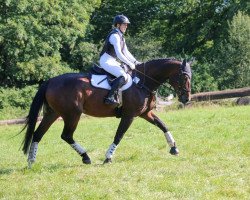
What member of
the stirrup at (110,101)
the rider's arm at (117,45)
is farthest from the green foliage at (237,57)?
the stirrup at (110,101)

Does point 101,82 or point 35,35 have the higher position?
point 101,82

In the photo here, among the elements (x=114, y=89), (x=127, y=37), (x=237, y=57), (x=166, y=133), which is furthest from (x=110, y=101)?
(x=127, y=37)

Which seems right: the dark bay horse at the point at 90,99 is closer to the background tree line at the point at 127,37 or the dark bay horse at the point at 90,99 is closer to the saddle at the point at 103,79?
the saddle at the point at 103,79

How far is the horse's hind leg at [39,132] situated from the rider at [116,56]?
1.37 m

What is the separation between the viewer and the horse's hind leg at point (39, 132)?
423 inches

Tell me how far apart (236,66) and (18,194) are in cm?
3188

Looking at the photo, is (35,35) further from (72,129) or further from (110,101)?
(110,101)

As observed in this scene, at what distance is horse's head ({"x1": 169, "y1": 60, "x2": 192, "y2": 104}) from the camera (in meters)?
10.9

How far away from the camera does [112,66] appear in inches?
424

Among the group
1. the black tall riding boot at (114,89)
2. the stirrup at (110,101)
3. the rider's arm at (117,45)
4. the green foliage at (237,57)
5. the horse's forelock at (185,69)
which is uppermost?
the rider's arm at (117,45)

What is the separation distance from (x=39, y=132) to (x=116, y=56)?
2398 mm

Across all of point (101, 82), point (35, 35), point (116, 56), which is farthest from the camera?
point (35, 35)

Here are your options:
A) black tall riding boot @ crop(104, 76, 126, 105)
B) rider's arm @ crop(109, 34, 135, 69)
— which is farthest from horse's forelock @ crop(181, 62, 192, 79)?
black tall riding boot @ crop(104, 76, 126, 105)

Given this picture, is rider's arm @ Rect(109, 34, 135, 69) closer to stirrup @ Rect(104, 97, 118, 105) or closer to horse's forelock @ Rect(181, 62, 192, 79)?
stirrup @ Rect(104, 97, 118, 105)
